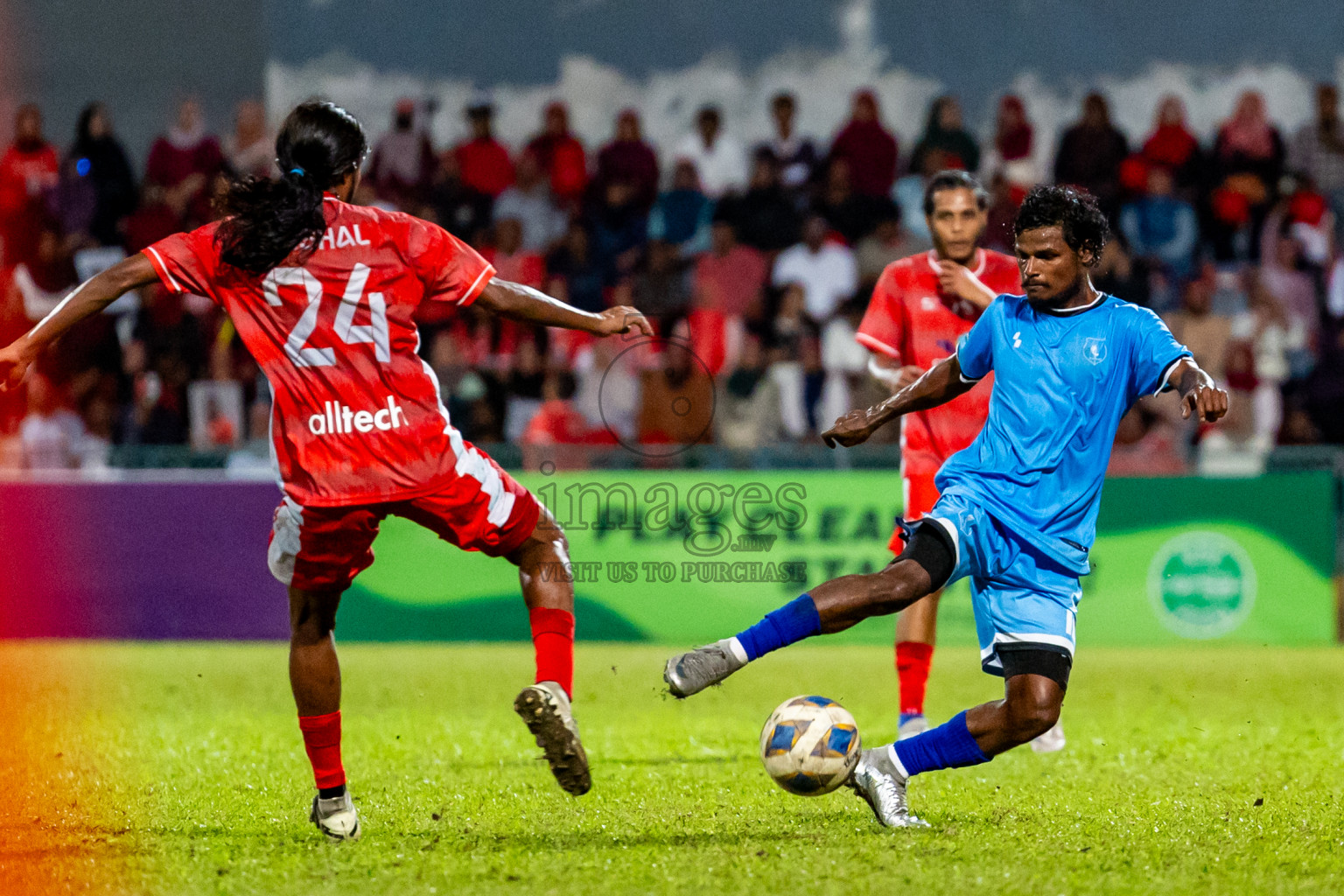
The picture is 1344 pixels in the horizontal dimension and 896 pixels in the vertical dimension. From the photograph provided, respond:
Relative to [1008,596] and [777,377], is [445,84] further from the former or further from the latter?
[1008,596]

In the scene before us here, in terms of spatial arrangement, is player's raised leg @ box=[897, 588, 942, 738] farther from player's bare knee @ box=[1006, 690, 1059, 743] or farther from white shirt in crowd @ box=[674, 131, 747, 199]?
white shirt in crowd @ box=[674, 131, 747, 199]

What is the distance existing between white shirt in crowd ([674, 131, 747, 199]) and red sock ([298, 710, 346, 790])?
1105 cm

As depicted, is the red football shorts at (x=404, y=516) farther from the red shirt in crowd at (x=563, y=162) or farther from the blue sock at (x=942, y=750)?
the red shirt in crowd at (x=563, y=162)

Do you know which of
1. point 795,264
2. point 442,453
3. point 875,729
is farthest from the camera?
point 795,264

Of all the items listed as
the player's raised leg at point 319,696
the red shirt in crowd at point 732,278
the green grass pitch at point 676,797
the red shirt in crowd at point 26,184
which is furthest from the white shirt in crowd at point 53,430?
the player's raised leg at point 319,696

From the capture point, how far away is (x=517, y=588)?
12234 mm

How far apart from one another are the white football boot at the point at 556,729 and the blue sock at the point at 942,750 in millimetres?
1157

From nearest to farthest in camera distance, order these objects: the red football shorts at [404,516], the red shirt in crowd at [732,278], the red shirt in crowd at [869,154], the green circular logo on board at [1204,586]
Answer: the red football shorts at [404,516]
the green circular logo on board at [1204,586]
the red shirt in crowd at [732,278]
the red shirt in crowd at [869,154]

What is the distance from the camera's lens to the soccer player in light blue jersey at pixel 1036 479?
199 inches

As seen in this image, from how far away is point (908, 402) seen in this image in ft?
18.0

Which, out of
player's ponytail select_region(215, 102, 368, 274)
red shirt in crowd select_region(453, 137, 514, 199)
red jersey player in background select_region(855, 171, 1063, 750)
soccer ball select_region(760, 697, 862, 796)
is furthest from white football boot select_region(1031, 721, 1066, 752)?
red shirt in crowd select_region(453, 137, 514, 199)

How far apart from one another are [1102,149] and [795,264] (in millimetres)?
3310

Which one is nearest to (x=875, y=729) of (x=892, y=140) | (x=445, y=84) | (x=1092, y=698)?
(x=1092, y=698)

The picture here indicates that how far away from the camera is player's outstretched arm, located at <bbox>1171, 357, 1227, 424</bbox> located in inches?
182
